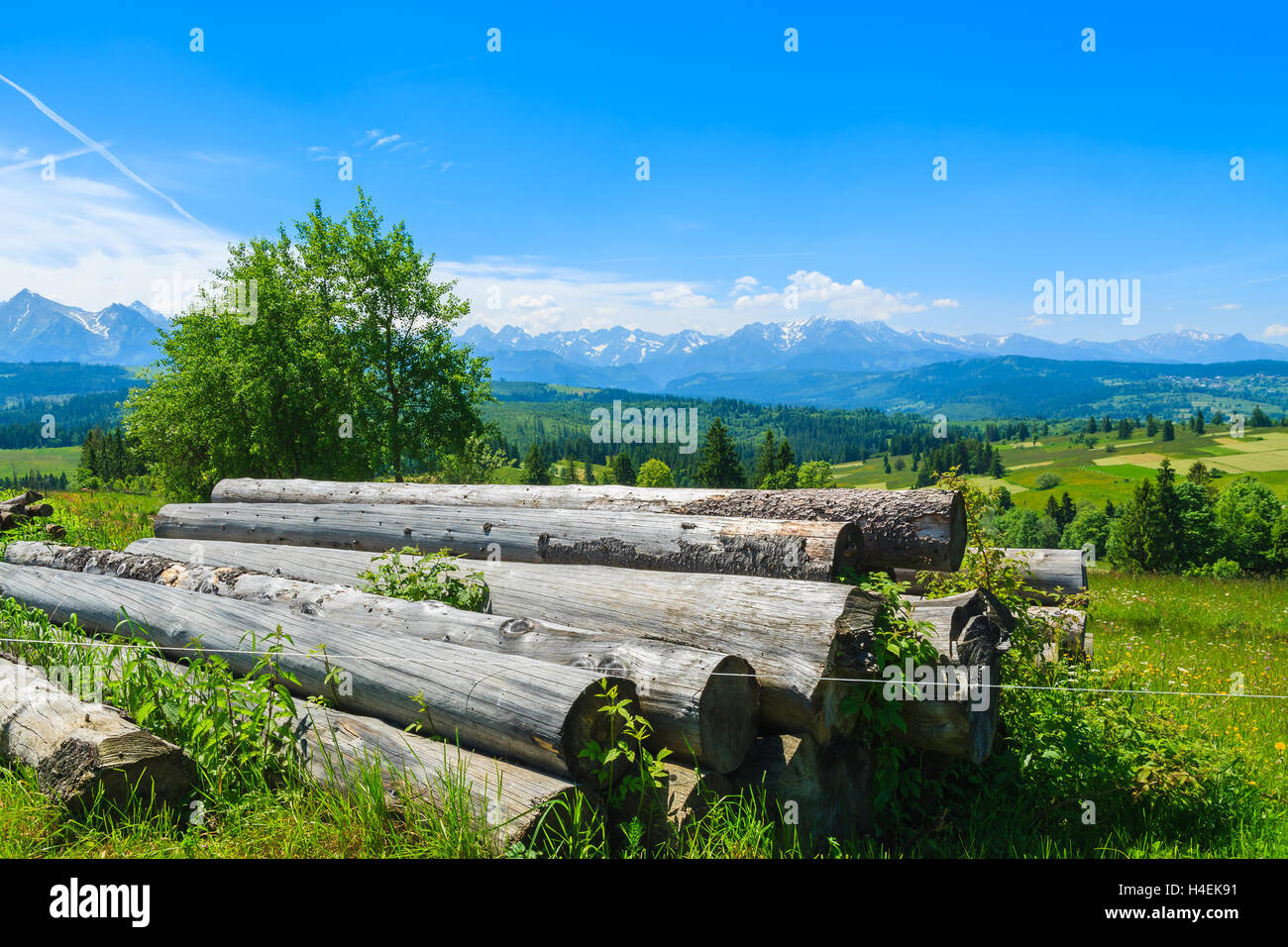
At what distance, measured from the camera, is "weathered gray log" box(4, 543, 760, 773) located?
3943 millimetres

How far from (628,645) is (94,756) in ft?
9.78

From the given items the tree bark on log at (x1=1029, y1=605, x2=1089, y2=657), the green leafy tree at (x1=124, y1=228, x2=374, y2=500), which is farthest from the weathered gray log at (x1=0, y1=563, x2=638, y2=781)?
the green leafy tree at (x1=124, y1=228, x2=374, y2=500)

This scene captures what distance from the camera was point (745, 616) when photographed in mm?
4660

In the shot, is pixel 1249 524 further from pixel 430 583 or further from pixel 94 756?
pixel 94 756

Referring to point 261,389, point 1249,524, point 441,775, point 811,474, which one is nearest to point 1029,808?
point 441,775

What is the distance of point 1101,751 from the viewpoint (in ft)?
16.5

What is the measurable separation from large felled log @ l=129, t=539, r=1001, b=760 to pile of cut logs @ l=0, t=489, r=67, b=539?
37.4 feet

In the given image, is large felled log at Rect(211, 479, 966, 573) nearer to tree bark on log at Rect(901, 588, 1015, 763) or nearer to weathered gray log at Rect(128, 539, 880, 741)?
tree bark on log at Rect(901, 588, 1015, 763)

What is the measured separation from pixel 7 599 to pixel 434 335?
2072cm

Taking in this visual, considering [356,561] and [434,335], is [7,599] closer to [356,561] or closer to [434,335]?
[356,561]

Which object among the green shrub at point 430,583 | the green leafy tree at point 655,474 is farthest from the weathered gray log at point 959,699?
the green leafy tree at point 655,474

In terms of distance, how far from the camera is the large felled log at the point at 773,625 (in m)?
4.26

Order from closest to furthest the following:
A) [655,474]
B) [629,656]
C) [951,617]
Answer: [629,656], [951,617], [655,474]

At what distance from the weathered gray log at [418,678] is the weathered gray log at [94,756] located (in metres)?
0.87
